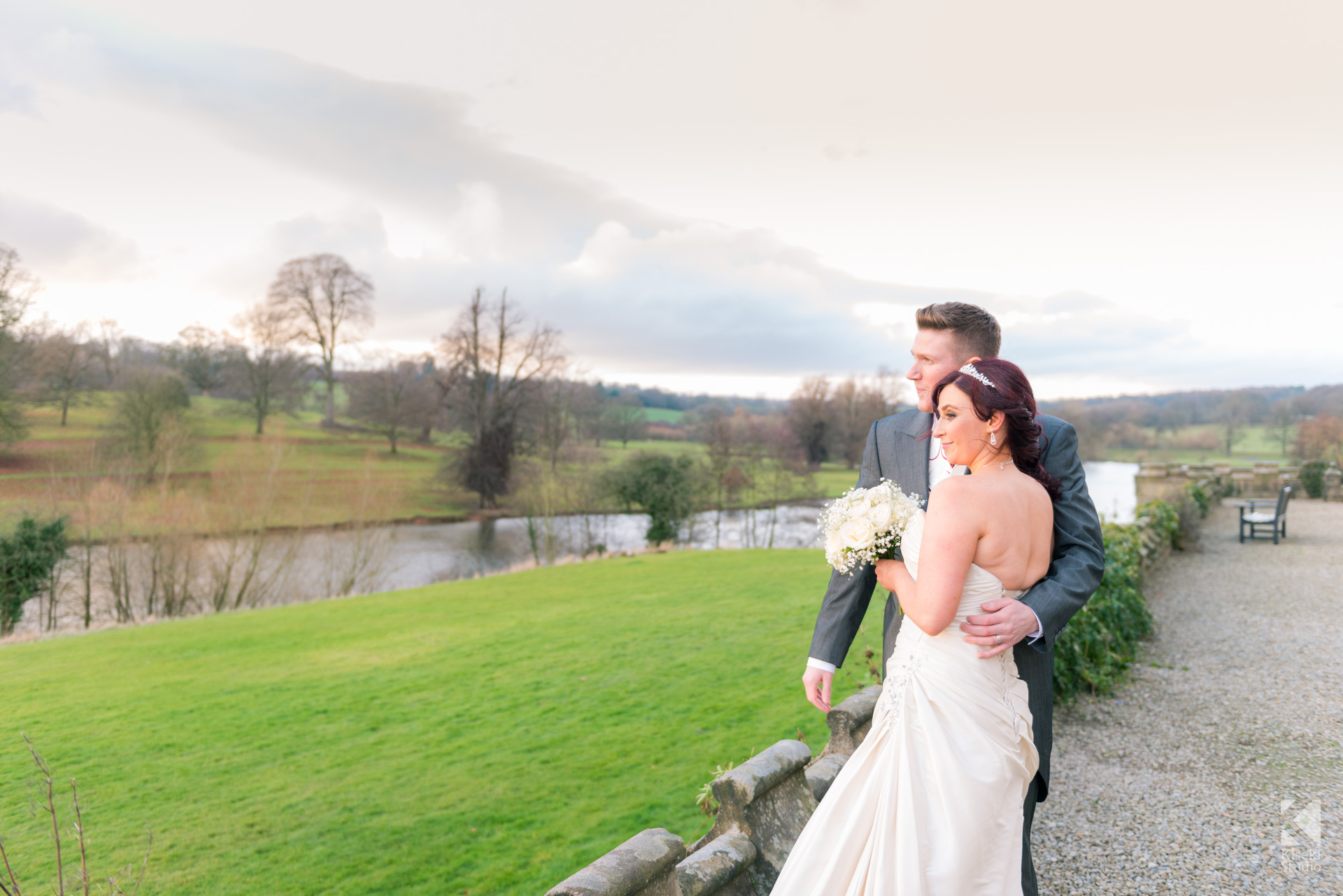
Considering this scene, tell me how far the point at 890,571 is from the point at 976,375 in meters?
0.67

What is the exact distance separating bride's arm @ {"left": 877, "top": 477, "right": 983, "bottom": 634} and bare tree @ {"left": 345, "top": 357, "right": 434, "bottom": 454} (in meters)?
39.1

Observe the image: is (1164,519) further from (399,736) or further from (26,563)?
(26,563)

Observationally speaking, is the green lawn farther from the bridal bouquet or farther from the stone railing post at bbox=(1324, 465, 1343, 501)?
the stone railing post at bbox=(1324, 465, 1343, 501)

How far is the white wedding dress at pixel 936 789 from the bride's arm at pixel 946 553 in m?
0.11

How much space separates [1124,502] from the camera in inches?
728

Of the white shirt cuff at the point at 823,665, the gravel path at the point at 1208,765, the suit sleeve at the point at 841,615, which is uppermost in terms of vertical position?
the suit sleeve at the point at 841,615

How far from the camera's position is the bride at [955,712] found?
189cm

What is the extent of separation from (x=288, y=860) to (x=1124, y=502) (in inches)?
818

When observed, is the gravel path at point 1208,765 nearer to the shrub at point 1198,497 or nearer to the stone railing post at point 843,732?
the stone railing post at point 843,732

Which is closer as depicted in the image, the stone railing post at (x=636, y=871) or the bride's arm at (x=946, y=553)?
the stone railing post at (x=636, y=871)

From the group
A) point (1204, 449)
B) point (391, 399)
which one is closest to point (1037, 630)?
point (1204, 449)

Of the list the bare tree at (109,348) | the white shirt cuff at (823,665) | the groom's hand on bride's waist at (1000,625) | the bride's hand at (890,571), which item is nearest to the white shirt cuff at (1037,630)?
the groom's hand on bride's waist at (1000,625)

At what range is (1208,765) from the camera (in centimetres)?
454

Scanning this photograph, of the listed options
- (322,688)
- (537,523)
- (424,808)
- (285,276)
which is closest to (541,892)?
(424,808)
